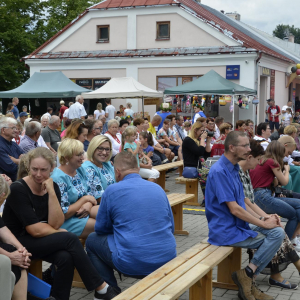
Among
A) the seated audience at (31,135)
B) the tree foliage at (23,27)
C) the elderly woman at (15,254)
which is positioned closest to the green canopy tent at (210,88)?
the seated audience at (31,135)

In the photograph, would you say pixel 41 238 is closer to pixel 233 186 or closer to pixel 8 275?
pixel 8 275

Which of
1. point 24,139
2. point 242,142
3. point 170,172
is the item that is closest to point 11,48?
point 170,172

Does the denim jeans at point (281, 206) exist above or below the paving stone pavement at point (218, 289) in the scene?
above

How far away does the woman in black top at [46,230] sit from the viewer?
4.25 m

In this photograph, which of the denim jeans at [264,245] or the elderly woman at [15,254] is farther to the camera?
the denim jeans at [264,245]

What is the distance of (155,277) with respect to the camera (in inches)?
156

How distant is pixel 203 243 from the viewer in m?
5.04

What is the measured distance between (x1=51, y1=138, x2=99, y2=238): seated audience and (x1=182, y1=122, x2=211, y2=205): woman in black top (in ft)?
14.9

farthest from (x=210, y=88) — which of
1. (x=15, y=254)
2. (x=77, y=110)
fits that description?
(x=15, y=254)

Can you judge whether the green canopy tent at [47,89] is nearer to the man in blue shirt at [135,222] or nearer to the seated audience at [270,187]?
the seated audience at [270,187]

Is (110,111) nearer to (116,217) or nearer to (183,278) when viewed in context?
(116,217)

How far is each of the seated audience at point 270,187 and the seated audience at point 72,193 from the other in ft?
7.41

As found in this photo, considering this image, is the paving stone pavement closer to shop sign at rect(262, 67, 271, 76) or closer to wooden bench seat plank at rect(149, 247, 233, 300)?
wooden bench seat plank at rect(149, 247, 233, 300)

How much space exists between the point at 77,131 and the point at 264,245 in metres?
4.10
